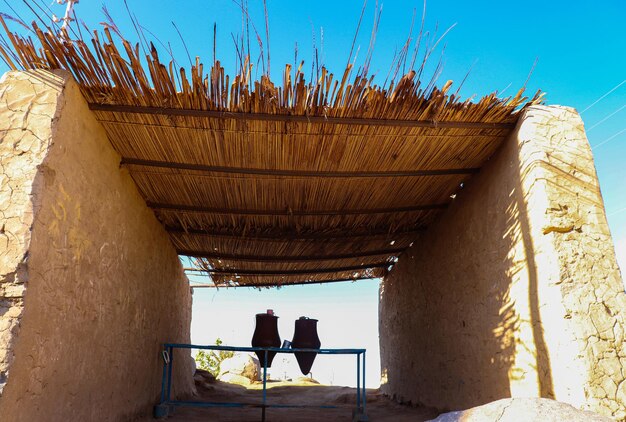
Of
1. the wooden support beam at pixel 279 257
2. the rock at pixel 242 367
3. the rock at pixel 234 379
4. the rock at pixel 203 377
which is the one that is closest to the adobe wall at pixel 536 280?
the wooden support beam at pixel 279 257

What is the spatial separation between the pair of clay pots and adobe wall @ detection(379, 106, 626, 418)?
6.56 ft

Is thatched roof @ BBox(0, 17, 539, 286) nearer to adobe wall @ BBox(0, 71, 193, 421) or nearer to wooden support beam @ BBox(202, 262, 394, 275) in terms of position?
adobe wall @ BBox(0, 71, 193, 421)

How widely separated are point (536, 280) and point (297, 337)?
377cm

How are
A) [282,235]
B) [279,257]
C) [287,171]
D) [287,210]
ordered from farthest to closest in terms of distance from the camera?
[279,257] < [282,235] < [287,210] < [287,171]

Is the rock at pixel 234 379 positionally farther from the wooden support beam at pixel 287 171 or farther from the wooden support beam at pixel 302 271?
the wooden support beam at pixel 287 171

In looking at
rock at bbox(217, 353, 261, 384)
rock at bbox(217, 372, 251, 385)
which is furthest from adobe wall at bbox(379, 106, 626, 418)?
rock at bbox(217, 353, 261, 384)

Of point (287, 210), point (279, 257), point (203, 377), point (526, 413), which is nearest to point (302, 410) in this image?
point (279, 257)

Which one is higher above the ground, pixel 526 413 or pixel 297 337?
pixel 297 337

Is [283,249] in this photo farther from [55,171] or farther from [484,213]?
[55,171]

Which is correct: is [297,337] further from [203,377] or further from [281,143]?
[203,377]

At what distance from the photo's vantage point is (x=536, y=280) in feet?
10.3

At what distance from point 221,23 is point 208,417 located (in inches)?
174

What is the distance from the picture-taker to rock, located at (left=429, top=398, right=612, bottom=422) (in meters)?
2.13

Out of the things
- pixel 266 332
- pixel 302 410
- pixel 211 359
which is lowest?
pixel 302 410
